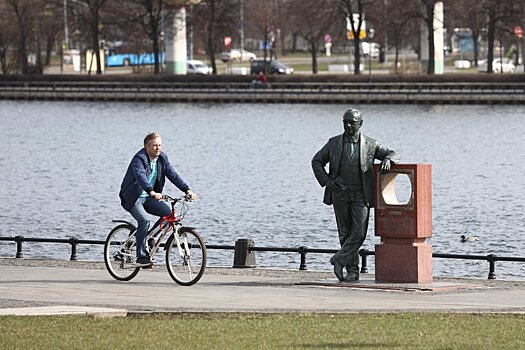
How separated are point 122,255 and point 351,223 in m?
2.99

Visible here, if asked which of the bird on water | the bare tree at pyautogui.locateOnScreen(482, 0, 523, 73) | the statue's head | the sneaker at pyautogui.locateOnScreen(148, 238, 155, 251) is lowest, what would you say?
the bird on water

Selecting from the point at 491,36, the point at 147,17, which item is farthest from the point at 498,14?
the point at 147,17

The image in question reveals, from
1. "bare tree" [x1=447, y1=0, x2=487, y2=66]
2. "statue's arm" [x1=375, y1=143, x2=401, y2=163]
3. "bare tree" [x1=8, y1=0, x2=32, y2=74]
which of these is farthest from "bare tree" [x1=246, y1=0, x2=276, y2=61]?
"statue's arm" [x1=375, y1=143, x2=401, y2=163]

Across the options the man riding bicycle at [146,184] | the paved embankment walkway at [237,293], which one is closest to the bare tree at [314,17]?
the paved embankment walkway at [237,293]

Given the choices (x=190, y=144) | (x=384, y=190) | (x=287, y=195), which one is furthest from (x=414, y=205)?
(x=190, y=144)

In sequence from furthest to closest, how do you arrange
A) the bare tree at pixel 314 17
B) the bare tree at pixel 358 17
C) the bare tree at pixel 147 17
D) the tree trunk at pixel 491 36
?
the bare tree at pixel 147 17, the bare tree at pixel 314 17, the bare tree at pixel 358 17, the tree trunk at pixel 491 36

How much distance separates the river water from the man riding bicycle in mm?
10996

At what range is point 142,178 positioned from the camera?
18.3 metres

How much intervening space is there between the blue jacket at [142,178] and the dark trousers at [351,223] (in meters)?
1.99

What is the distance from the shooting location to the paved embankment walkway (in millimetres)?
16188

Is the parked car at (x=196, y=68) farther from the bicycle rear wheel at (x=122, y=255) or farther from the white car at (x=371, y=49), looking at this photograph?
the bicycle rear wheel at (x=122, y=255)

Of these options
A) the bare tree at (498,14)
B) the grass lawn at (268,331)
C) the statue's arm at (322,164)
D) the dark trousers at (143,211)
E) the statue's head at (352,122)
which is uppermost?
the bare tree at (498,14)

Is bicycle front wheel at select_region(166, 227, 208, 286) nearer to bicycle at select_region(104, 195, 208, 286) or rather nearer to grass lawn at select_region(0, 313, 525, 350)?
bicycle at select_region(104, 195, 208, 286)

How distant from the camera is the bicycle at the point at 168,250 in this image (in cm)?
1844
